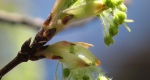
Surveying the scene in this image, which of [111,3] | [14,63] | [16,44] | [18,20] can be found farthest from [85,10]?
[16,44]

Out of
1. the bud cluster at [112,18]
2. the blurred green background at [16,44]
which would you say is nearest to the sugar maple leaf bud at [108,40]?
the bud cluster at [112,18]

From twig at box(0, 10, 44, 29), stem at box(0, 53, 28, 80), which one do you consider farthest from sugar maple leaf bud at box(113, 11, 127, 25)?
twig at box(0, 10, 44, 29)

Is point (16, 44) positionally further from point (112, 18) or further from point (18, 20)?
point (112, 18)

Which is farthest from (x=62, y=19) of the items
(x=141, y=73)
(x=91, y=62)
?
(x=141, y=73)

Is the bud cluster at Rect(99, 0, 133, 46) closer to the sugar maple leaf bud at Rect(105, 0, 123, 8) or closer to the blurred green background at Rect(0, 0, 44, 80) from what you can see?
the sugar maple leaf bud at Rect(105, 0, 123, 8)

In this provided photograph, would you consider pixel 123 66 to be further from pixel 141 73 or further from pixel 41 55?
pixel 41 55

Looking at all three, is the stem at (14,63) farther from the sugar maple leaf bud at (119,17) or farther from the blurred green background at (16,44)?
the blurred green background at (16,44)
